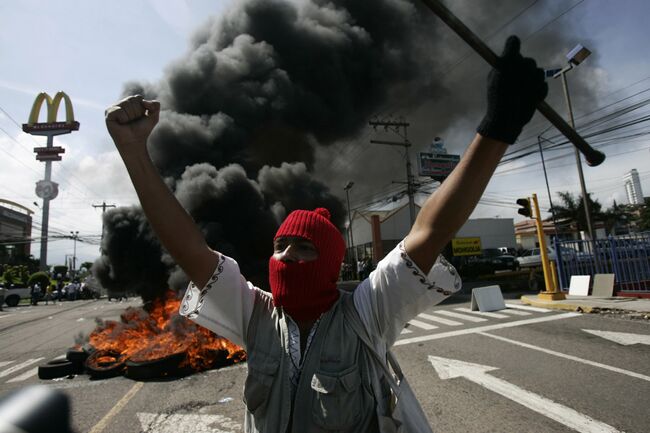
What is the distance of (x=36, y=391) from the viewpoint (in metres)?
0.77

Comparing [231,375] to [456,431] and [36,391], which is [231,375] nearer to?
[456,431]

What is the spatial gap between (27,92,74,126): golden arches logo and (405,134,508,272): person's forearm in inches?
2346

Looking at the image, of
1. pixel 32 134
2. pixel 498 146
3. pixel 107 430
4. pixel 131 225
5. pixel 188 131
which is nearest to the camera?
pixel 498 146

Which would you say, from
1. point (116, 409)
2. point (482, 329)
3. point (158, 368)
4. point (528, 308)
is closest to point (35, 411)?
point (116, 409)

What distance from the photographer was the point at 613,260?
10.6 meters

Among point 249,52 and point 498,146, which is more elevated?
point 249,52

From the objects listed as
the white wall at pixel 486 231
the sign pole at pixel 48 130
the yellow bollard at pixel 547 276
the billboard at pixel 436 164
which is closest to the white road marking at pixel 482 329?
the yellow bollard at pixel 547 276

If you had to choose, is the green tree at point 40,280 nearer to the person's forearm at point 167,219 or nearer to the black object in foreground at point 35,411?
the person's forearm at point 167,219

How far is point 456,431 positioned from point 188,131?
39.9ft

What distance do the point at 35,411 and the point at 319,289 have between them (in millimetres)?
967

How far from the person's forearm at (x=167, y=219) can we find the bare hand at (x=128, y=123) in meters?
0.04

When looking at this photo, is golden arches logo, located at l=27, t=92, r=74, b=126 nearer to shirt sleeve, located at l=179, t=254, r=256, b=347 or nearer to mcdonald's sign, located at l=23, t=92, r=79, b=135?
mcdonald's sign, located at l=23, t=92, r=79, b=135

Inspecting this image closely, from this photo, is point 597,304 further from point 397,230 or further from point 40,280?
point 40,280

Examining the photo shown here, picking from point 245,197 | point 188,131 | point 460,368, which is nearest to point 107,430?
point 460,368
